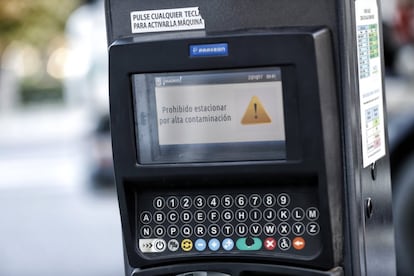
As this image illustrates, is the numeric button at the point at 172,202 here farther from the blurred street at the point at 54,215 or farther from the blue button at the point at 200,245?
the blurred street at the point at 54,215

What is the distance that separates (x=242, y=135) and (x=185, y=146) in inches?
4.4

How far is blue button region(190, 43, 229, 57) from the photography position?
1910 mm

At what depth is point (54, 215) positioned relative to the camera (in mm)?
11133

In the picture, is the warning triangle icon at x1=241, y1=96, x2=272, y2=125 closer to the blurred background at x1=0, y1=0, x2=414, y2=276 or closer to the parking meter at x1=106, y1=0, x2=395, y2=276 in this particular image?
the parking meter at x1=106, y1=0, x2=395, y2=276

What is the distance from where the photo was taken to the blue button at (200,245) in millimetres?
2002

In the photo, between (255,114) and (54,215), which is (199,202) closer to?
(255,114)

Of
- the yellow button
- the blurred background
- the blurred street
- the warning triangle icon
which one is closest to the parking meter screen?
the warning triangle icon

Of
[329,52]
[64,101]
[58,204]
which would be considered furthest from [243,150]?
[64,101]

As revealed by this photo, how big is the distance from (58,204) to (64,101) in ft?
52.3

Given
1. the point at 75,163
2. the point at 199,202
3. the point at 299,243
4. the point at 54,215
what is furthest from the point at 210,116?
the point at 75,163

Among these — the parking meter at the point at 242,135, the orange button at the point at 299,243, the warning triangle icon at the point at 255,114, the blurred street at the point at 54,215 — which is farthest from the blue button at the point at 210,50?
the blurred street at the point at 54,215

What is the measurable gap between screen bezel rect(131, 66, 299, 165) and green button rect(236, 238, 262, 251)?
6.2 inches

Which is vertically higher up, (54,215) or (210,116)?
(210,116)

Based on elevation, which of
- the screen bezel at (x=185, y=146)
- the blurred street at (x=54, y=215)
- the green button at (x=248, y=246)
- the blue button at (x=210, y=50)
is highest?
the blue button at (x=210, y=50)
